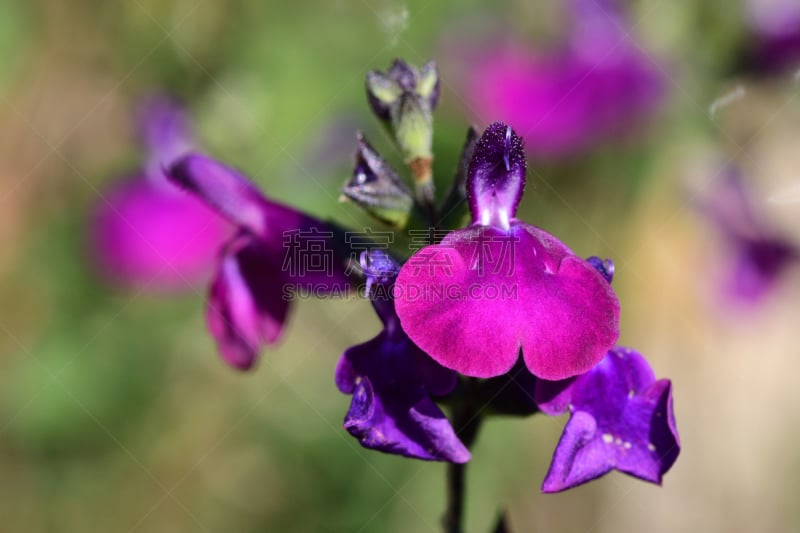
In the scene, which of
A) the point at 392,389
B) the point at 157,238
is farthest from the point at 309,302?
the point at 392,389

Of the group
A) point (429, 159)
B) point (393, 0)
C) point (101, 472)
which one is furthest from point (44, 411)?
point (429, 159)

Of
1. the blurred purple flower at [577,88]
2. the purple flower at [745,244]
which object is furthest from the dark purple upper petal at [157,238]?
the purple flower at [745,244]

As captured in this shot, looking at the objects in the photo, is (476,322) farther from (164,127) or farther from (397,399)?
(164,127)

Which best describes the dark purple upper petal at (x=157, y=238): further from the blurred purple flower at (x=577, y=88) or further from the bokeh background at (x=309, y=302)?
the blurred purple flower at (x=577, y=88)

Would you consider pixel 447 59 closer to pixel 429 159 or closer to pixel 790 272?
pixel 790 272

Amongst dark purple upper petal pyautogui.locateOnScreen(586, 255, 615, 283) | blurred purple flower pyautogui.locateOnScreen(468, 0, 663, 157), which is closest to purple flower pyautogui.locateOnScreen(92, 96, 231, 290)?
blurred purple flower pyautogui.locateOnScreen(468, 0, 663, 157)
